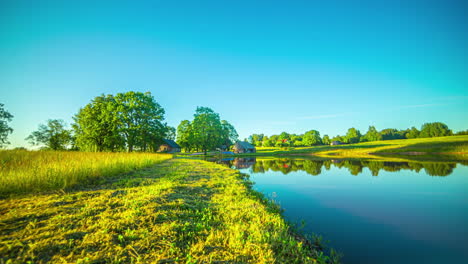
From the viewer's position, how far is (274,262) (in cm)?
262

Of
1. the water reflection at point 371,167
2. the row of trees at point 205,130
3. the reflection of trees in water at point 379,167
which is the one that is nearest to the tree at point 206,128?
the row of trees at point 205,130

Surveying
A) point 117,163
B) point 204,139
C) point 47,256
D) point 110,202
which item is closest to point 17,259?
point 47,256

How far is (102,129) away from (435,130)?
123856mm

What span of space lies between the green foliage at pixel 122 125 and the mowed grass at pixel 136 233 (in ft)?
84.6

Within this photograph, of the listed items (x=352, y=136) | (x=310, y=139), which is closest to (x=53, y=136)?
(x=310, y=139)

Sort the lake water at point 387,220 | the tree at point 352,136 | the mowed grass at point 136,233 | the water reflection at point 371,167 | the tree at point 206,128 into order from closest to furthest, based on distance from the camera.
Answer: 1. the mowed grass at point 136,233
2. the lake water at point 387,220
3. the water reflection at point 371,167
4. the tree at point 206,128
5. the tree at point 352,136

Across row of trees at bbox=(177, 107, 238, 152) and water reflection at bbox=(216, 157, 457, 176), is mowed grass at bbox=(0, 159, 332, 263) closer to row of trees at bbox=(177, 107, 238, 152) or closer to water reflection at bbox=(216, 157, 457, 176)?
water reflection at bbox=(216, 157, 457, 176)

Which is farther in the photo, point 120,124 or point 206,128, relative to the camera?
point 206,128

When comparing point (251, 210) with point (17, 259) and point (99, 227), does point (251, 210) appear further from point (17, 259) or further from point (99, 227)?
point (17, 259)

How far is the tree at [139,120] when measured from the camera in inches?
1068

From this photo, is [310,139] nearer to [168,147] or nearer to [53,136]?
[168,147]

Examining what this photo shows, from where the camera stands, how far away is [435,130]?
7456 centimetres

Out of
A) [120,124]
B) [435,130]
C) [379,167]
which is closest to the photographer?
[379,167]

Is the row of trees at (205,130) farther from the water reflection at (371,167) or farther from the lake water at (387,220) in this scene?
the lake water at (387,220)
